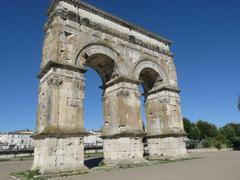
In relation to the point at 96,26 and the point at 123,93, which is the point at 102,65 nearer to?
the point at 96,26

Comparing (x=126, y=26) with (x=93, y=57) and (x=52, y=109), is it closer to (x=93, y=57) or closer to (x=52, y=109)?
(x=93, y=57)

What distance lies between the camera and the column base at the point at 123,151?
12094 mm

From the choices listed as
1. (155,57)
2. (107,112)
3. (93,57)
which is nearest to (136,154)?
(107,112)

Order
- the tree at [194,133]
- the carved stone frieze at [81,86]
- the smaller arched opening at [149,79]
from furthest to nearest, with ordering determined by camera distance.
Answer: the tree at [194,133] → the smaller arched opening at [149,79] → the carved stone frieze at [81,86]

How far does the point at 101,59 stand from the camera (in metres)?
14.1

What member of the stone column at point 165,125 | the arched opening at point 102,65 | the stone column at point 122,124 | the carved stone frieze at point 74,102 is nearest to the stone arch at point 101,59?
the arched opening at point 102,65

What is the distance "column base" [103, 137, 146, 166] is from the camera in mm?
12094

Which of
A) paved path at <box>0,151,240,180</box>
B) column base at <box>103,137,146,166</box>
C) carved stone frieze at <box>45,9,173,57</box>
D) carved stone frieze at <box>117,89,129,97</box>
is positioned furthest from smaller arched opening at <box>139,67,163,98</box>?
paved path at <box>0,151,240,180</box>

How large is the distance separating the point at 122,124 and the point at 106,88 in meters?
2.94

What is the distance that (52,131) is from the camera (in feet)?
31.9

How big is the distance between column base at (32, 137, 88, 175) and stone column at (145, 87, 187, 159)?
6.78 m

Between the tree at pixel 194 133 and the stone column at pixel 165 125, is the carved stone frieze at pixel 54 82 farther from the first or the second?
the tree at pixel 194 133

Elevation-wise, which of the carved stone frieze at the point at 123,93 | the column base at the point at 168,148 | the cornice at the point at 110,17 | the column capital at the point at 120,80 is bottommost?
the column base at the point at 168,148

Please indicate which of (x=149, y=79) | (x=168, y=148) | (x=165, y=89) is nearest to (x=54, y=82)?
(x=165, y=89)
